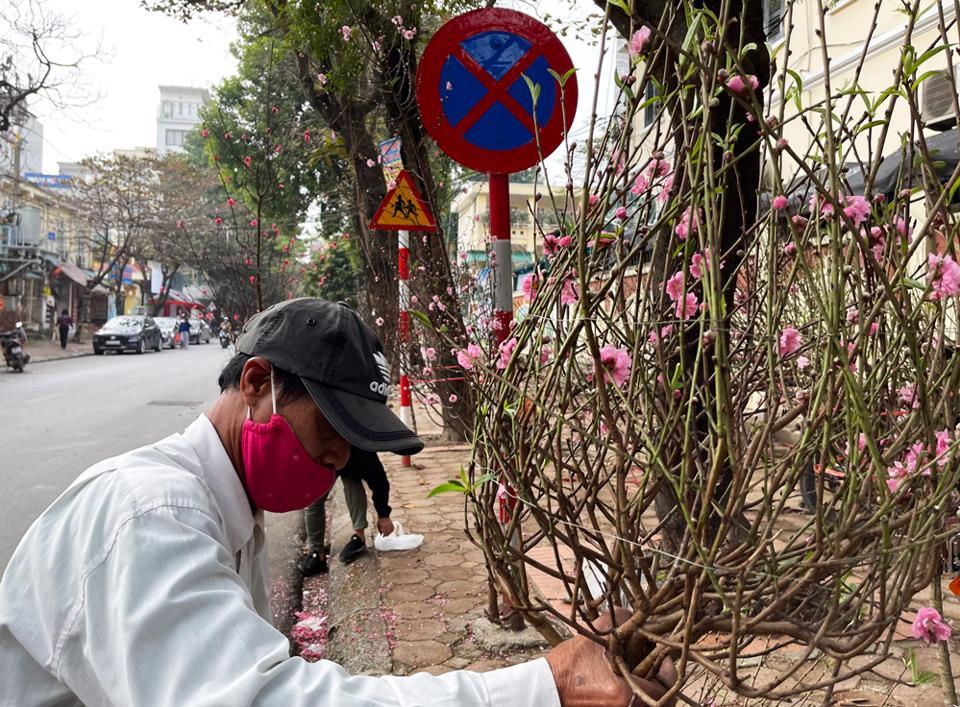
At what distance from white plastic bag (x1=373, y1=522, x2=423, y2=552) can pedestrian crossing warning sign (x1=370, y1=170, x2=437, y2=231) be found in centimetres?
242

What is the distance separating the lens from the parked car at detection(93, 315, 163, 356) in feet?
92.9

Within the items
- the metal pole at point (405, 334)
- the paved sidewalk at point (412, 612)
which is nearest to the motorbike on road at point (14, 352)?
the metal pole at point (405, 334)

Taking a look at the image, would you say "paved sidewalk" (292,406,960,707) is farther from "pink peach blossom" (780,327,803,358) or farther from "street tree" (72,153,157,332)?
"street tree" (72,153,157,332)

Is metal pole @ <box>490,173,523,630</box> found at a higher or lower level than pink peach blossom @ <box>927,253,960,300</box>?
higher

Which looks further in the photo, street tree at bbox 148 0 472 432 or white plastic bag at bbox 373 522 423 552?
street tree at bbox 148 0 472 432

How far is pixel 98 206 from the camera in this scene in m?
30.7

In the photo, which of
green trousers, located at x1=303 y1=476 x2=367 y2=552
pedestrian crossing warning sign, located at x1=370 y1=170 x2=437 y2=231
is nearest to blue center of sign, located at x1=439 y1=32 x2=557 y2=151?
green trousers, located at x1=303 y1=476 x2=367 y2=552

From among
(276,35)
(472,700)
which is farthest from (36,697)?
(276,35)

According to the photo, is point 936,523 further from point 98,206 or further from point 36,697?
point 98,206

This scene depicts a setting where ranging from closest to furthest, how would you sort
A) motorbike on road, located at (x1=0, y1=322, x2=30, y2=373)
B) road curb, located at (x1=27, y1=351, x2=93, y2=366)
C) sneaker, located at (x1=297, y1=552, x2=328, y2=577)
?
1. sneaker, located at (x1=297, y1=552, x2=328, y2=577)
2. motorbike on road, located at (x1=0, y1=322, x2=30, y2=373)
3. road curb, located at (x1=27, y1=351, x2=93, y2=366)

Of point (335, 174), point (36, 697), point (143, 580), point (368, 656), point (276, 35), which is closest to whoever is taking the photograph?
point (143, 580)

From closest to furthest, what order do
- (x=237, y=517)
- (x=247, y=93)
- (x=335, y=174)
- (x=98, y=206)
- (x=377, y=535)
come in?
(x=237, y=517) < (x=377, y=535) < (x=335, y=174) < (x=247, y=93) < (x=98, y=206)

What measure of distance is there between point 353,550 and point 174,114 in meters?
102

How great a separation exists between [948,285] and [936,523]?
1.21 feet
